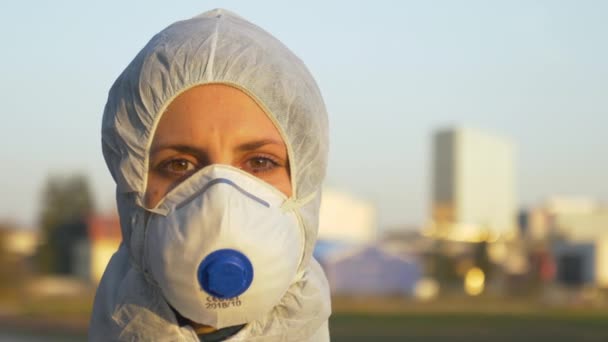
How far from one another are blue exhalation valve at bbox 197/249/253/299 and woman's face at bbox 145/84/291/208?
208 millimetres

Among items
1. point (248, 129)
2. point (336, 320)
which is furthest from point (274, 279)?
point (336, 320)

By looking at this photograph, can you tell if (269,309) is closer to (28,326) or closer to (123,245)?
(123,245)

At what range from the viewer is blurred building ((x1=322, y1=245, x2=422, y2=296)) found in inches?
1912

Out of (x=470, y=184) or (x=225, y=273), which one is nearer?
(x=225, y=273)

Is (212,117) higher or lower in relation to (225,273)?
higher

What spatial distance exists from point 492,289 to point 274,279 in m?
54.9

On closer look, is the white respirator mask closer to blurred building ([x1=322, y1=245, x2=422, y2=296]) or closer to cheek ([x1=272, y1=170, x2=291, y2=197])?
cheek ([x1=272, y1=170, x2=291, y2=197])

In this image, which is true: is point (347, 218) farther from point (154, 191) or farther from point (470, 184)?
point (154, 191)

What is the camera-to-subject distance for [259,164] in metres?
2.38

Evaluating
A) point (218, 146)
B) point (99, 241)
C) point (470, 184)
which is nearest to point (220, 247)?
point (218, 146)

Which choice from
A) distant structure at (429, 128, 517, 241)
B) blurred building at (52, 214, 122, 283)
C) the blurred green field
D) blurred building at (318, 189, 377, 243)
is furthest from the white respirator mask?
distant structure at (429, 128, 517, 241)

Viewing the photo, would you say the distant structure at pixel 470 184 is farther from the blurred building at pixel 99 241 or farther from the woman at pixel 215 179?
the woman at pixel 215 179

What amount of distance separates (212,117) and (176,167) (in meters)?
0.14

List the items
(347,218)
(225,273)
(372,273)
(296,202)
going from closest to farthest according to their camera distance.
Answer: (225,273)
(296,202)
(372,273)
(347,218)
